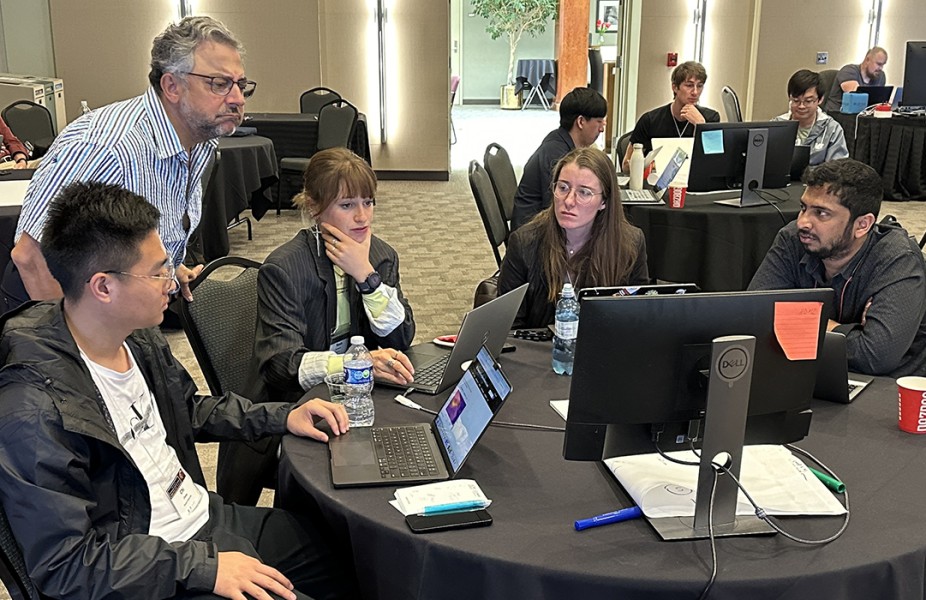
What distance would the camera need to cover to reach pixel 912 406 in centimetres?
207

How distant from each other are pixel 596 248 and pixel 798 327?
4.78 ft

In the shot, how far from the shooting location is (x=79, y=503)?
1571 millimetres

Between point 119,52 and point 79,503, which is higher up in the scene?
point 119,52

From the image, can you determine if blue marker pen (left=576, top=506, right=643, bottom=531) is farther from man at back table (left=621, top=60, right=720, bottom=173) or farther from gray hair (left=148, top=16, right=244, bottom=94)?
man at back table (left=621, top=60, right=720, bottom=173)

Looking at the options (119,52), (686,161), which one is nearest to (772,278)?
(686,161)

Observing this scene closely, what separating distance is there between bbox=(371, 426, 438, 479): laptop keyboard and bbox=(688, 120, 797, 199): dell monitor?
9.93ft

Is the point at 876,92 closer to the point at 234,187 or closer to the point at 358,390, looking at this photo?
the point at 234,187

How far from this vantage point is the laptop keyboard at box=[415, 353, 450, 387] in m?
2.37

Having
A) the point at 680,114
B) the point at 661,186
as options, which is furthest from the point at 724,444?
the point at 680,114

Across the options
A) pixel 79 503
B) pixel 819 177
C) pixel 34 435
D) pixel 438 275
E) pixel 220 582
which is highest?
pixel 819 177

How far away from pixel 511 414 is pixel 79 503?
100 centimetres

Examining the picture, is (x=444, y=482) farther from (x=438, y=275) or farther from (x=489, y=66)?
(x=489, y=66)

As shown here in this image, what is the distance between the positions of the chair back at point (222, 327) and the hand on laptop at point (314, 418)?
57 cm

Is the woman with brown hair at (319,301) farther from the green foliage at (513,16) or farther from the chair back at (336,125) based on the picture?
the green foliage at (513,16)
